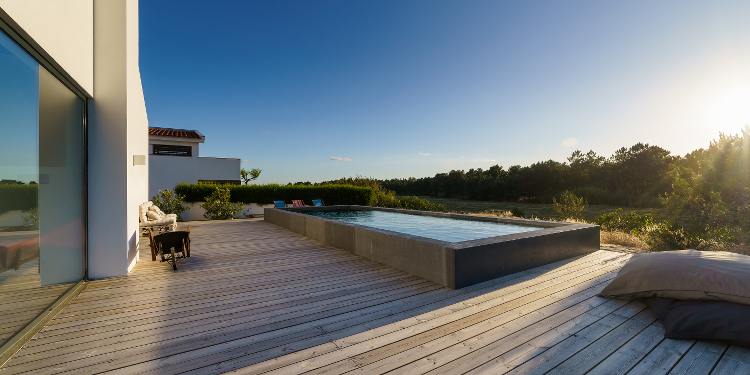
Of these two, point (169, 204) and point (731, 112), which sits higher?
point (731, 112)

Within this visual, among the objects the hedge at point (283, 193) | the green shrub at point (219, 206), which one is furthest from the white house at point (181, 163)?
the green shrub at point (219, 206)

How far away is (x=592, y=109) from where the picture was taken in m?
10.6

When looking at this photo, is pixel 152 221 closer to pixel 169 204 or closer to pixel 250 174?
pixel 169 204

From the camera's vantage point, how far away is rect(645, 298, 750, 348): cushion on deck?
6.52ft

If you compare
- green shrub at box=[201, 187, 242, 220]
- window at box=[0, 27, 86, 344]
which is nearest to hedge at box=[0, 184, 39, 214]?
window at box=[0, 27, 86, 344]

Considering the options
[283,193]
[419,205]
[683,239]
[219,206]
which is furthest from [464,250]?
[283,193]

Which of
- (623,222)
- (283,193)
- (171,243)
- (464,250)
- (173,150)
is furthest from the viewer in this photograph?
(173,150)

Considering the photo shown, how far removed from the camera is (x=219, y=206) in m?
11.6

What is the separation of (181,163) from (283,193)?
591 centimetres

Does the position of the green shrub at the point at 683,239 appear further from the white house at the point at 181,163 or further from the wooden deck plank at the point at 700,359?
the white house at the point at 181,163

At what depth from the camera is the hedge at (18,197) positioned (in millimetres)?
1849

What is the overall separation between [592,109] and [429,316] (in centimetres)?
1154

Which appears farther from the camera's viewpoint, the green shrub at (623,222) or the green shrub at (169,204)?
the green shrub at (169,204)

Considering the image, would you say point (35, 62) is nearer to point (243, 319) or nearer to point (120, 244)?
point (120, 244)
